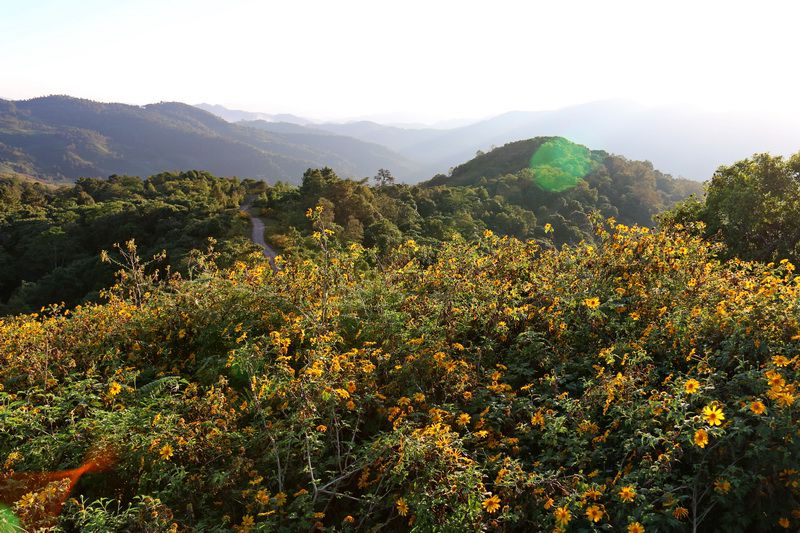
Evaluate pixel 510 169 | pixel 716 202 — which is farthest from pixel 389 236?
pixel 510 169

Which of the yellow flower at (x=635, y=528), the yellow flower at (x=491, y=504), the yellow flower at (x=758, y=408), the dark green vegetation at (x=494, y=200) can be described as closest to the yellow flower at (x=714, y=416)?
the yellow flower at (x=758, y=408)

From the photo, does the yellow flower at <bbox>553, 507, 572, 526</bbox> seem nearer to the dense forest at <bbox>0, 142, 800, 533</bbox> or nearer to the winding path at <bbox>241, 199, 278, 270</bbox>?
the dense forest at <bbox>0, 142, 800, 533</bbox>

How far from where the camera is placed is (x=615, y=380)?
301 cm

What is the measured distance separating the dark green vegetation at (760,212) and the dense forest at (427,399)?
6.85 m

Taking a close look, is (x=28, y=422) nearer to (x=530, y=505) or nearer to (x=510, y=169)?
(x=530, y=505)

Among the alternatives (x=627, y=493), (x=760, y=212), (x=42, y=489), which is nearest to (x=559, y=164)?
(x=760, y=212)

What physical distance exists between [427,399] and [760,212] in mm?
11018

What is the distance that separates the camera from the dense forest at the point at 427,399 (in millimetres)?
2494

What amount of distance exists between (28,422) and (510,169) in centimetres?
7156

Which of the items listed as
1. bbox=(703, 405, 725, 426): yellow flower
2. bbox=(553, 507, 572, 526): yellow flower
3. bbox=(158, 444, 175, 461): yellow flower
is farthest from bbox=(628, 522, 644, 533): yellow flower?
bbox=(158, 444, 175, 461): yellow flower

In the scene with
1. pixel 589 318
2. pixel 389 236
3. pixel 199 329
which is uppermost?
pixel 589 318

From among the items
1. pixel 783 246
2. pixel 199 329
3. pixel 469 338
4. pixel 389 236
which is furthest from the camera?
pixel 389 236

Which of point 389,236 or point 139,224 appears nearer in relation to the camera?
point 389,236

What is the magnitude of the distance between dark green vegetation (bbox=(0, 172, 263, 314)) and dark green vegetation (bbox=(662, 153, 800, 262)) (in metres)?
17.6
